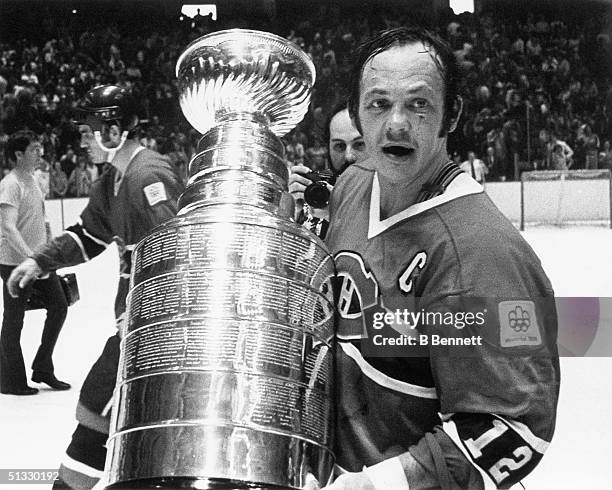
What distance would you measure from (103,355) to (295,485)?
1.93 feet

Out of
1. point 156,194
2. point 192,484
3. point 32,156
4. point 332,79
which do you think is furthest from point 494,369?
point 32,156

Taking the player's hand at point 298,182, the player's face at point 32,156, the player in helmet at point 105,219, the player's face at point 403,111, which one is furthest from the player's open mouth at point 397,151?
the player's face at point 32,156

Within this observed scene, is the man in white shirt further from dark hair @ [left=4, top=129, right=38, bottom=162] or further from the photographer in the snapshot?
dark hair @ [left=4, top=129, right=38, bottom=162]

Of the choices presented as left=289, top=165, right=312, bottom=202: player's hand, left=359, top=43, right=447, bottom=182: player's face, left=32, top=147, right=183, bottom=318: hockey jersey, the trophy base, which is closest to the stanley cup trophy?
the trophy base

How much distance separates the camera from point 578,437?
106 cm

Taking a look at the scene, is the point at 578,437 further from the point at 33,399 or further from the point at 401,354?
the point at 33,399

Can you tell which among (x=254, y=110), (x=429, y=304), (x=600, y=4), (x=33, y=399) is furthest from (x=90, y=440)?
(x=600, y=4)

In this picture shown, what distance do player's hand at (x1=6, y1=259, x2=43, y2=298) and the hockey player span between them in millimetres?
554

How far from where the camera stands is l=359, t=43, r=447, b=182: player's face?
0.69 metres

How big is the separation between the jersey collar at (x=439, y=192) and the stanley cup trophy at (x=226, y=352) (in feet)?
0.20

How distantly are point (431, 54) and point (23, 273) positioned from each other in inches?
27.7

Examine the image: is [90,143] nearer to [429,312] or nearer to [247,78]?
[247,78]

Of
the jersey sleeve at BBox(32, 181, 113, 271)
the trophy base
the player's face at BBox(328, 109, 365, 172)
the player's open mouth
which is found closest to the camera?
the trophy base

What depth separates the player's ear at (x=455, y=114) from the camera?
29.0 inches
